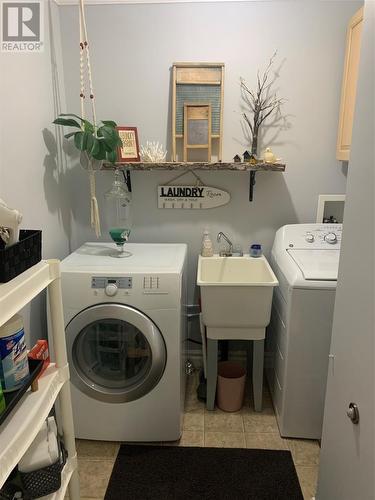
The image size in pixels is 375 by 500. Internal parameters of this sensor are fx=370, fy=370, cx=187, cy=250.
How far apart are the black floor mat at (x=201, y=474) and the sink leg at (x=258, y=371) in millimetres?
302

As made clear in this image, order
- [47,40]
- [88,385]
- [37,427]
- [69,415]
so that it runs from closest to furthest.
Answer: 1. [37,427]
2. [69,415]
3. [88,385]
4. [47,40]

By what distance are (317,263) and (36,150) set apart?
5.10 ft

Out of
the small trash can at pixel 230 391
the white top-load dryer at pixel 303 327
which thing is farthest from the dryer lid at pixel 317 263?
the small trash can at pixel 230 391

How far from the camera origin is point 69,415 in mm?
Result: 1278

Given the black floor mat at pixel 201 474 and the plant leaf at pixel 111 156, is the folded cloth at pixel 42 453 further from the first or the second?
the plant leaf at pixel 111 156

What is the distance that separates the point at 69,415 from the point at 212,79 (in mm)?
1873

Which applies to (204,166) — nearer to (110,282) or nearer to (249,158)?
(249,158)

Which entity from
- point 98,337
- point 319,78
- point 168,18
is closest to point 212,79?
point 168,18

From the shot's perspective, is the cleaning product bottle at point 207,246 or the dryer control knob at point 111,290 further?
the cleaning product bottle at point 207,246

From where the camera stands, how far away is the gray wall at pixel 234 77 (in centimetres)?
210

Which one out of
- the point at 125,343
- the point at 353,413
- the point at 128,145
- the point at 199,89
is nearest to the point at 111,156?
the point at 128,145

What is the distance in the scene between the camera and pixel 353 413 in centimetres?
107

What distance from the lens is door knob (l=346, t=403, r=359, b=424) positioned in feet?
3.48

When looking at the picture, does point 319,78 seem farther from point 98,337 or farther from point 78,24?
point 98,337
